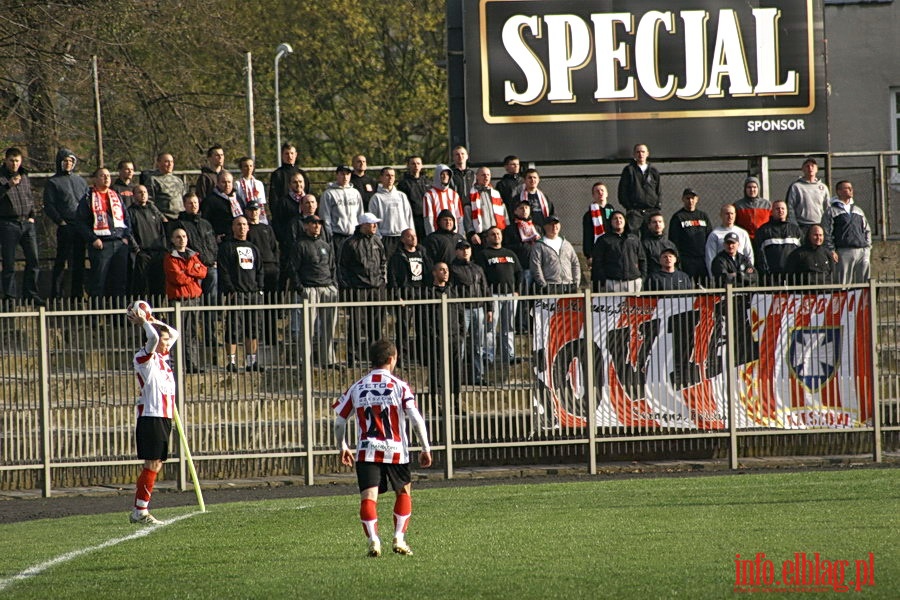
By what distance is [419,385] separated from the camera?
17109mm

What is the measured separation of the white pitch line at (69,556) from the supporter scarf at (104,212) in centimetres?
611

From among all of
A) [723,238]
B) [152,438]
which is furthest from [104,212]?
[723,238]

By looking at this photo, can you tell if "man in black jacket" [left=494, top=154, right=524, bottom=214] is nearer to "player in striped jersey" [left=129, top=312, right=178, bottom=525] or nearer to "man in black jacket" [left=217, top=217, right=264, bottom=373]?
"man in black jacket" [left=217, top=217, right=264, bottom=373]

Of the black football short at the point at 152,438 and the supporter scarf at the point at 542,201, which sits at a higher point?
the supporter scarf at the point at 542,201

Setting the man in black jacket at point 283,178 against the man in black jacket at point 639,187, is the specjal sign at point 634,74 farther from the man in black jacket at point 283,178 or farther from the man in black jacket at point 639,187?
the man in black jacket at point 283,178

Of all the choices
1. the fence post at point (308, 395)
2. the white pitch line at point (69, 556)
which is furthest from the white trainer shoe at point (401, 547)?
the fence post at point (308, 395)

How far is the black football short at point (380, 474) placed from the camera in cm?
1001

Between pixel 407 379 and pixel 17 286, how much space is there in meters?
7.42

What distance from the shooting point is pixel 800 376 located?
56.2 ft

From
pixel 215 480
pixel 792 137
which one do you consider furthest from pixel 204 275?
pixel 792 137

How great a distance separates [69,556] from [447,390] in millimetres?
7058

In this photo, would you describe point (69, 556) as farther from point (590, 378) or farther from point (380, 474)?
point (590, 378)

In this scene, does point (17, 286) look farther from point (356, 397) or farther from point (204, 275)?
point (356, 397)

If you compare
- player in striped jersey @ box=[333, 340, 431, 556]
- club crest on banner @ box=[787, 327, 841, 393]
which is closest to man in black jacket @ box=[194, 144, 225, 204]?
club crest on banner @ box=[787, 327, 841, 393]
